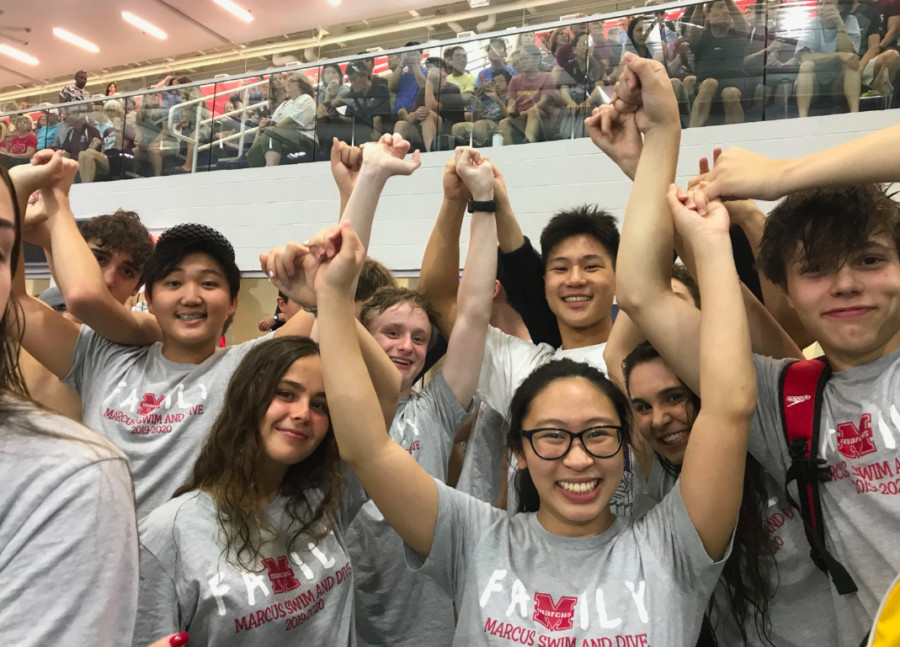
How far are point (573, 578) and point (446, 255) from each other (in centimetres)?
116

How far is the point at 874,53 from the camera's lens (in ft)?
14.2

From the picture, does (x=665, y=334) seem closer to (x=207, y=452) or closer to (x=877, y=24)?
(x=207, y=452)

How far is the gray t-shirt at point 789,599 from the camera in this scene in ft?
4.22

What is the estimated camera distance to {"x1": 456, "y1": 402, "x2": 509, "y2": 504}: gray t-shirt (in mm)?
1932

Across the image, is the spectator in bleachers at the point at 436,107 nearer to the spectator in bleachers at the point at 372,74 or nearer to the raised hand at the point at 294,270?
the spectator in bleachers at the point at 372,74

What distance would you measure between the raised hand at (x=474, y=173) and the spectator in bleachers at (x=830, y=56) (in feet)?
13.0

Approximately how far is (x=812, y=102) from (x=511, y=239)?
396 centimetres

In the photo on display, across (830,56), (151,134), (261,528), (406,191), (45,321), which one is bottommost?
(261,528)

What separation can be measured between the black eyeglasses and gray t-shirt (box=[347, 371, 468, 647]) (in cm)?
58

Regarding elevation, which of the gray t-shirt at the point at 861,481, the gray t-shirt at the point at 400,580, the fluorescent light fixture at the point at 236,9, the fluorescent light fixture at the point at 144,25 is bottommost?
the gray t-shirt at the point at 400,580

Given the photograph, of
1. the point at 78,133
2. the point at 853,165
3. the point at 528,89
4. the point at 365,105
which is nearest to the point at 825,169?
the point at 853,165

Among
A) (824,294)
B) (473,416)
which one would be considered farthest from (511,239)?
(824,294)

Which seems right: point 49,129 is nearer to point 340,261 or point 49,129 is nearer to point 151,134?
point 151,134

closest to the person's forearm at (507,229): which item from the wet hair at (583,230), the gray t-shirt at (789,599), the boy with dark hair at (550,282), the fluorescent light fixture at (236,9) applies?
the boy with dark hair at (550,282)
